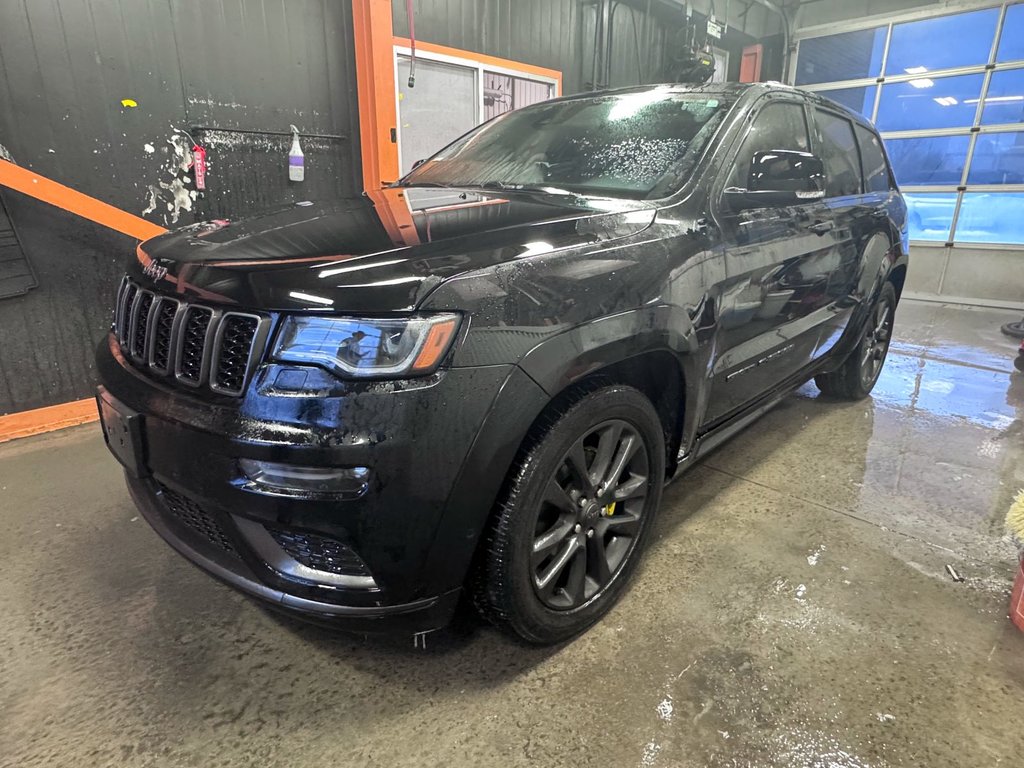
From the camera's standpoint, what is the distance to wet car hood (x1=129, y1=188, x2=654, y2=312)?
1197 millimetres

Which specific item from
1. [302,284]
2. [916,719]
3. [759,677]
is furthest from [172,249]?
[916,719]

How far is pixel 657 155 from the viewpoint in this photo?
201 centimetres

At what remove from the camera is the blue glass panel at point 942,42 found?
290 inches

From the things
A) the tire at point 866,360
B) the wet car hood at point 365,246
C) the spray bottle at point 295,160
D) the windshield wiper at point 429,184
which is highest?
the spray bottle at point 295,160

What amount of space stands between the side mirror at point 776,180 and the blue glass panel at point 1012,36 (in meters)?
7.59

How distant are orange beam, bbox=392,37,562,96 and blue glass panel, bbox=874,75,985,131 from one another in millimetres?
5224

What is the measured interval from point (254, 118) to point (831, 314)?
3.41 m

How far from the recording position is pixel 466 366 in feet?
4.02

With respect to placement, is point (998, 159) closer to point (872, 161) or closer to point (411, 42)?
point (872, 161)

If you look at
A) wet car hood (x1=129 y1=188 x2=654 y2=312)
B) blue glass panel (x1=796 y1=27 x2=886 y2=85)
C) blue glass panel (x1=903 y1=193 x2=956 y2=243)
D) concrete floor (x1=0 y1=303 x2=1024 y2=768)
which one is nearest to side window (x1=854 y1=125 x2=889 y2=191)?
concrete floor (x1=0 y1=303 x2=1024 y2=768)

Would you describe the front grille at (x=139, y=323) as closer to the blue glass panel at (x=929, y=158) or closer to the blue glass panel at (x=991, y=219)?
the blue glass panel at (x=929, y=158)

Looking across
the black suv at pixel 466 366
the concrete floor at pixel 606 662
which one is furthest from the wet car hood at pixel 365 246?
the concrete floor at pixel 606 662

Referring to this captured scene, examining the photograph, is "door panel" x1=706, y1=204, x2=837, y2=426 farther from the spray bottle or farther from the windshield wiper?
the spray bottle

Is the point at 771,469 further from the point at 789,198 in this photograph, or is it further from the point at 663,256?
the point at 663,256
